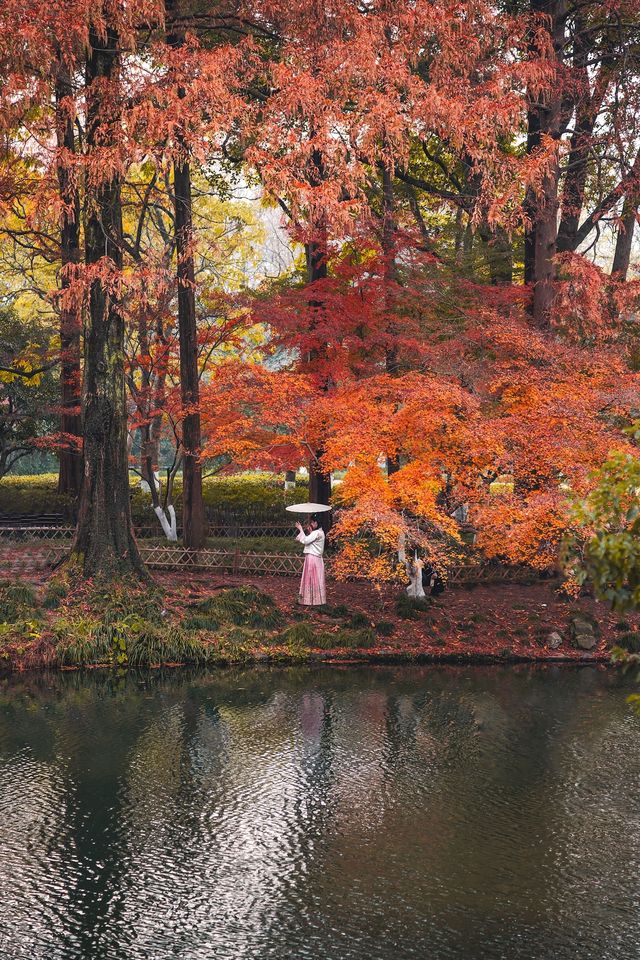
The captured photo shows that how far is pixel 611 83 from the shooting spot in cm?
2144

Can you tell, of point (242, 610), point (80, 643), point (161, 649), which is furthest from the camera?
point (242, 610)

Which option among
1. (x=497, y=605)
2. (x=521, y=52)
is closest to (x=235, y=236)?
(x=521, y=52)

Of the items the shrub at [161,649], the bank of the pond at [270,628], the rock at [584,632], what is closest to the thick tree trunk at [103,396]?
the bank of the pond at [270,628]

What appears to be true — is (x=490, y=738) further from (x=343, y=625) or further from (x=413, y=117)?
(x=413, y=117)

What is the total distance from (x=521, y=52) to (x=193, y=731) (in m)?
15.8

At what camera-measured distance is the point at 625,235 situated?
22594 millimetres

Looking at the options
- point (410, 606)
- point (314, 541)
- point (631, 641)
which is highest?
point (314, 541)

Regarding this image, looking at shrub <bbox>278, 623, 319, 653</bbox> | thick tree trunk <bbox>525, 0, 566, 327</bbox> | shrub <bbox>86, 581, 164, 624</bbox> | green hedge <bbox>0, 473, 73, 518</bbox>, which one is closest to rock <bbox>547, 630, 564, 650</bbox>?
shrub <bbox>278, 623, 319, 653</bbox>

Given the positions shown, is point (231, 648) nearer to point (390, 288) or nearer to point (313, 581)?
point (313, 581)

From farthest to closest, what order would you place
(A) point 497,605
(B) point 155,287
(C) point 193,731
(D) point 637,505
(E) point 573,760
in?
(A) point 497,605 → (B) point 155,287 → (C) point 193,731 → (E) point 573,760 → (D) point 637,505

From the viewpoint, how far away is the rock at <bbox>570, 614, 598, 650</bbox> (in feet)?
56.1

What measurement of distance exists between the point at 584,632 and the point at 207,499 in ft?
46.8

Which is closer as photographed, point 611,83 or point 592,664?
point 592,664

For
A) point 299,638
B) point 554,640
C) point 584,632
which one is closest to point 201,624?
point 299,638
